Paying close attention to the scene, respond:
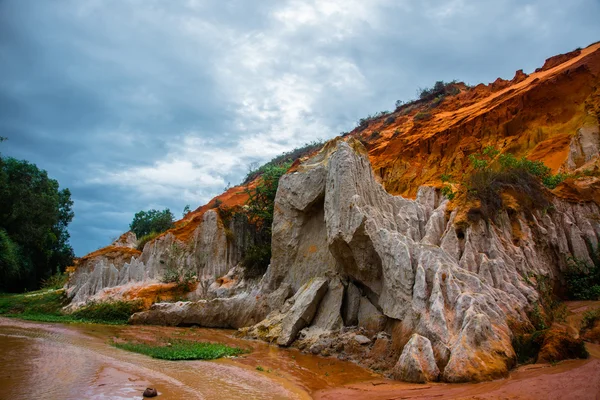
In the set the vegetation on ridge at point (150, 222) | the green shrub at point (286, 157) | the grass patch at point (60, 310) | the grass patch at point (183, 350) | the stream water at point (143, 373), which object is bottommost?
the stream water at point (143, 373)

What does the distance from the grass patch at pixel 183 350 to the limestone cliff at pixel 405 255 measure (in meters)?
2.21

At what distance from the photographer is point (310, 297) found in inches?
532

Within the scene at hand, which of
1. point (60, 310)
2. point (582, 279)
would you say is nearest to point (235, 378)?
point (582, 279)

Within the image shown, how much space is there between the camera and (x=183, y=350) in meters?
11.1

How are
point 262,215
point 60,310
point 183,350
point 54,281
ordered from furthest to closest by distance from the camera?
point 54,281, point 262,215, point 60,310, point 183,350

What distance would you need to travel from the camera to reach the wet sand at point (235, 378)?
6422 millimetres

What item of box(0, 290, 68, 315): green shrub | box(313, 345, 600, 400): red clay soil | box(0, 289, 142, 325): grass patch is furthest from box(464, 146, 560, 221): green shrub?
box(0, 290, 68, 315): green shrub

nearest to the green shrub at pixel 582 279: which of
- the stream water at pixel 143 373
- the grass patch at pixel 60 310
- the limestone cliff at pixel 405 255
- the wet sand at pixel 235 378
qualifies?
the limestone cliff at pixel 405 255

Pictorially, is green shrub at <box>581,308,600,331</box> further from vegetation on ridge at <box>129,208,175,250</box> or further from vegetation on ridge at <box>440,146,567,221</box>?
vegetation on ridge at <box>129,208,175,250</box>

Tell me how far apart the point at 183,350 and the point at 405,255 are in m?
6.88

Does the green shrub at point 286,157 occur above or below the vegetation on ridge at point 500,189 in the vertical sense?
above

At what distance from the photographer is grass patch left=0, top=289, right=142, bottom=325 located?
19.7m

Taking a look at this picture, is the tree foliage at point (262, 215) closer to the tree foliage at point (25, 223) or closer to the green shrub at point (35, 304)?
the green shrub at point (35, 304)

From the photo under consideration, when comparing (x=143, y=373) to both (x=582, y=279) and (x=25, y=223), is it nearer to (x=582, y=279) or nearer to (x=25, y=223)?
(x=582, y=279)
